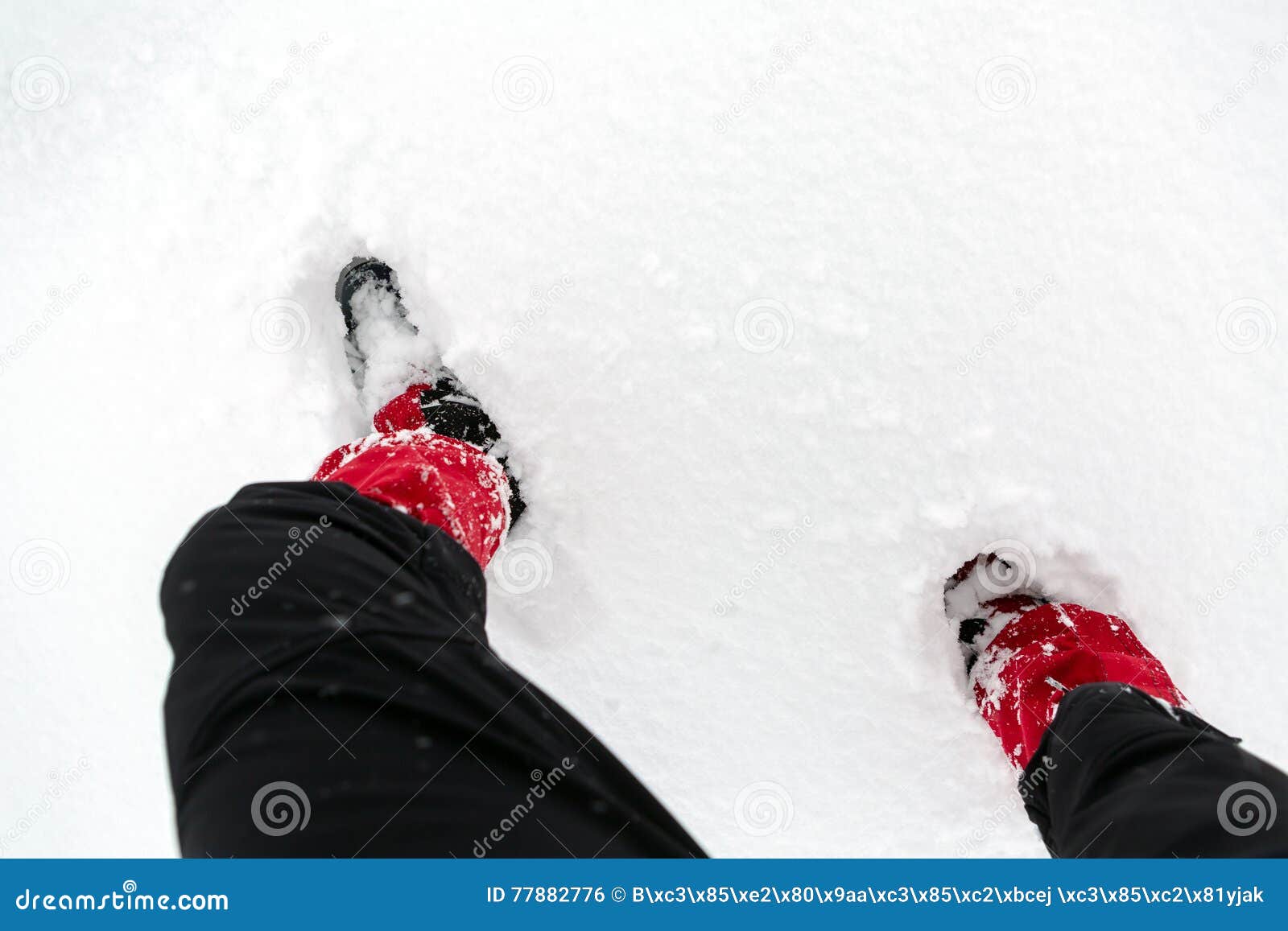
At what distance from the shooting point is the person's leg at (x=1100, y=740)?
0.61 m

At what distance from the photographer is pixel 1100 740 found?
752mm

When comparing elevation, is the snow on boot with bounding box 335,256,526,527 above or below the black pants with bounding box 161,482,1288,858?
above

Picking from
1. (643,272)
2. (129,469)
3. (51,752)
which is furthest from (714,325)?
(51,752)

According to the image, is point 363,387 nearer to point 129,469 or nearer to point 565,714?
point 129,469

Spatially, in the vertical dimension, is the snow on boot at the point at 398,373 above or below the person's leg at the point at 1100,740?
above

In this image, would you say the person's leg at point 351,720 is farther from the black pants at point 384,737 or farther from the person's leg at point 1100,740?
the person's leg at point 1100,740

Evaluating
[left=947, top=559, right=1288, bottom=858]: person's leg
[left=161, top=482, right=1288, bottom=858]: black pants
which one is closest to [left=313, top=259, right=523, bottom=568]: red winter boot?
[left=161, top=482, right=1288, bottom=858]: black pants

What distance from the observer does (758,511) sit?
112 centimetres

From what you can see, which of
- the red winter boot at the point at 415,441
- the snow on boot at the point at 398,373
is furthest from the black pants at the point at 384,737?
the snow on boot at the point at 398,373

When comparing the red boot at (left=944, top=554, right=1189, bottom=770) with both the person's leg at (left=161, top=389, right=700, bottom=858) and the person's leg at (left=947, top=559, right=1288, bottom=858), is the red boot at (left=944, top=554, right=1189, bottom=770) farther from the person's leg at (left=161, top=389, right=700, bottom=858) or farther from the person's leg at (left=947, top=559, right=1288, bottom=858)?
the person's leg at (left=161, top=389, right=700, bottom=858)

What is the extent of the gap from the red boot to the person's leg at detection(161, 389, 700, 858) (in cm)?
67

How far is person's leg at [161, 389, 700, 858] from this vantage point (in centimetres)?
51

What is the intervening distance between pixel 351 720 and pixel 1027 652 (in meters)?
0.96

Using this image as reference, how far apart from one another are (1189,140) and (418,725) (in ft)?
4.61
